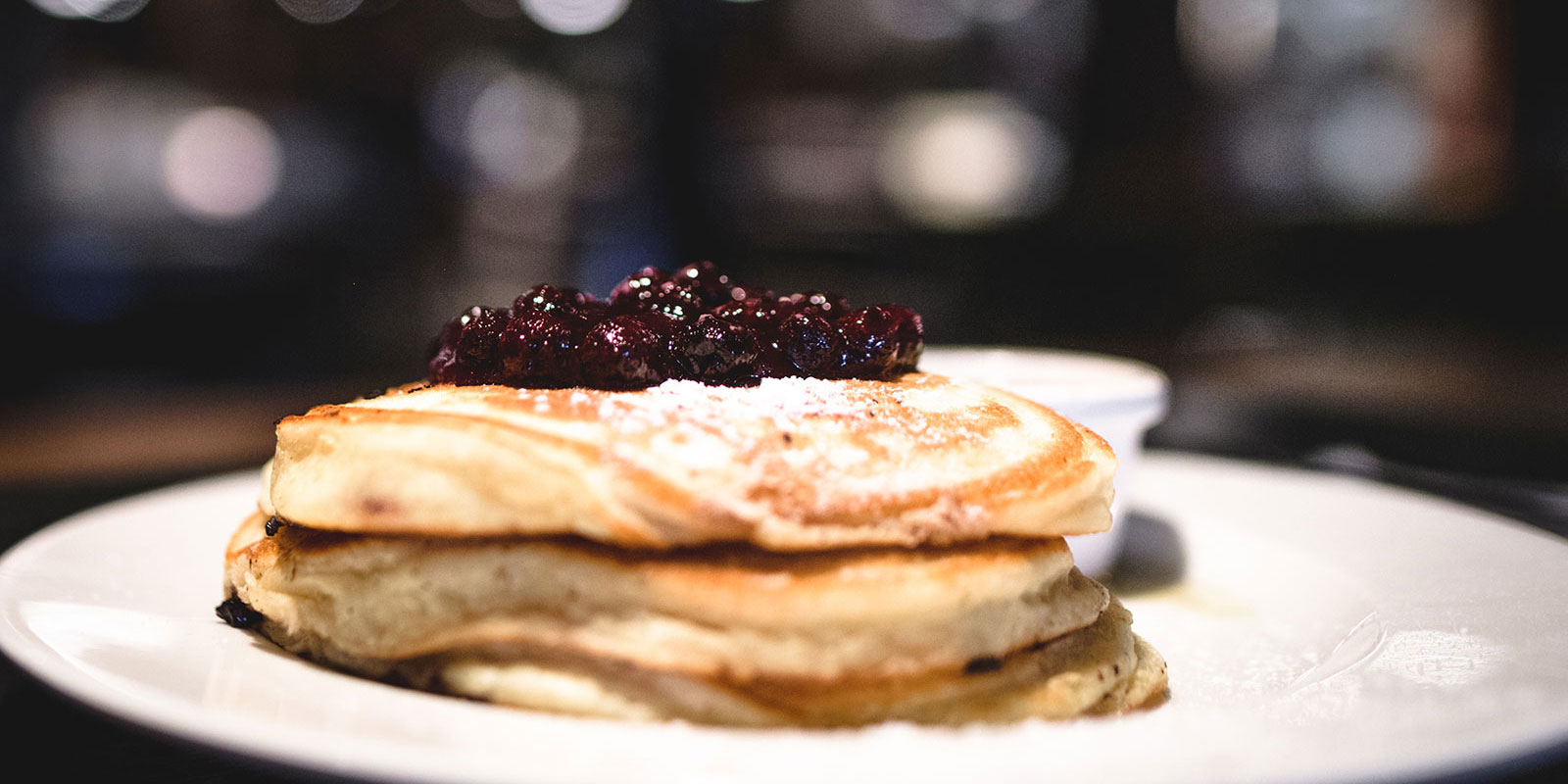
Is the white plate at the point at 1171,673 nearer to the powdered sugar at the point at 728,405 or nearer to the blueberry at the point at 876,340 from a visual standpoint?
the powdered sugar at the point at 728,405

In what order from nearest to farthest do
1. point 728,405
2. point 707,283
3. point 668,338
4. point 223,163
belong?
point 728,405 → point 668,338 → point 707,283 → point 223,163

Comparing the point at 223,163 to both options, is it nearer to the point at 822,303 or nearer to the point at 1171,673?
the point at 822,303

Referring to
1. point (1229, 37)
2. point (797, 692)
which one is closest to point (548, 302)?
point (797, 692)

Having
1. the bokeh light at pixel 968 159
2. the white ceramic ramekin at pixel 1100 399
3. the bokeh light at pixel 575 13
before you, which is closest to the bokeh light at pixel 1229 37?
the bokeh light at pixel 968 159

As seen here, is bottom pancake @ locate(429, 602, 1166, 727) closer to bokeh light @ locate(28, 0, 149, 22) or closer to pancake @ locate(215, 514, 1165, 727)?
pancake @ locate(215, 514, 1165, 727)

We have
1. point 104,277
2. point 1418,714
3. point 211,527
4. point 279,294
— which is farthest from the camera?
point 279,294

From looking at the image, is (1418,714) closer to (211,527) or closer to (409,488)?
(409,488)

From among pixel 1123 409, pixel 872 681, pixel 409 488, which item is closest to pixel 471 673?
pixel 409 488
